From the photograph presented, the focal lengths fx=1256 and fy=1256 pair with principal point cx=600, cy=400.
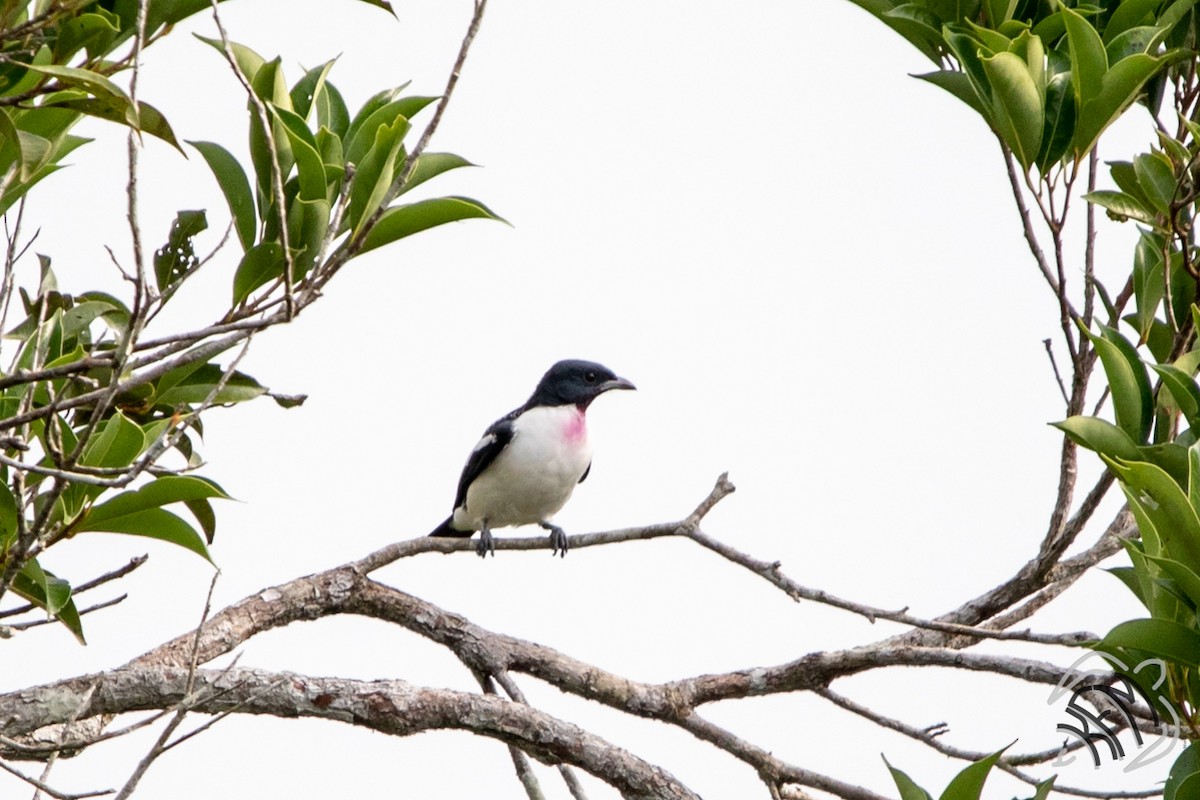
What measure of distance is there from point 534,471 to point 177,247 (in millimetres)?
3413

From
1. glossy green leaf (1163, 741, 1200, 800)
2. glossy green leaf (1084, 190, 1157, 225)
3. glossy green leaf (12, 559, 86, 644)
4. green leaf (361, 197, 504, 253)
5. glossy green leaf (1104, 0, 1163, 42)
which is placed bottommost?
glossy green leaf (1163, 741, 1200, 800)

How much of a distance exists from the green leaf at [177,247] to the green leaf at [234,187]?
374 millimetres

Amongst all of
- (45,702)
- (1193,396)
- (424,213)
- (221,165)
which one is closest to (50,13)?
(221,165)

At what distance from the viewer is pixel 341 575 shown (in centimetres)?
432

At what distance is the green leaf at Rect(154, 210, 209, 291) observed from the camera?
3.43m

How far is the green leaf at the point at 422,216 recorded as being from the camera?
10.1 feet

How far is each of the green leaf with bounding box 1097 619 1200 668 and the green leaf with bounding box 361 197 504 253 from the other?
67.3 inches

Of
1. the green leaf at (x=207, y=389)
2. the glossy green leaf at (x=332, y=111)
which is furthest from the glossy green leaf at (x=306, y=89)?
the green leaf at (x=207, y=389)

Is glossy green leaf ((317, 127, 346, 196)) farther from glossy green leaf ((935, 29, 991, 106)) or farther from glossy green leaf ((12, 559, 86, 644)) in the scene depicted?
glossy green leaf ((935, 29, 991, 106))

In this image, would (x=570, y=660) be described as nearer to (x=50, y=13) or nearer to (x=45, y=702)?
(x=45, y=702)

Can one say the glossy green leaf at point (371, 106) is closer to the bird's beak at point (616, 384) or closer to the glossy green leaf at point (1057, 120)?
the glossy green leaf at point (1057, 120)

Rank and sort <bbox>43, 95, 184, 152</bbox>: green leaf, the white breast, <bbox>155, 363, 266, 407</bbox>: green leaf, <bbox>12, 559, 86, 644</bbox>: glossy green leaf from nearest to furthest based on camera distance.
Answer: <bbox>43, 95, 184, 152</bbox>: green leaf → <bbox>12, 559, 86, 644</bbox>: glossy green leaf → <bbox>155, 363, 266, 407</bbox>: green leaf → the white breast

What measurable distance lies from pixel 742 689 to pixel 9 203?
2.57 metres

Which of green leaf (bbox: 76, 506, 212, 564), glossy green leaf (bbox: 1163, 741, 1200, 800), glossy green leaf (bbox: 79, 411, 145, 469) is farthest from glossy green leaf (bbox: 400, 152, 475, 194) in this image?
glossy green leaf (bbox: 1163, 741, 1200, 800)
